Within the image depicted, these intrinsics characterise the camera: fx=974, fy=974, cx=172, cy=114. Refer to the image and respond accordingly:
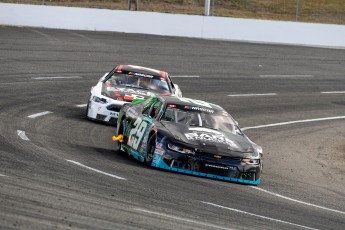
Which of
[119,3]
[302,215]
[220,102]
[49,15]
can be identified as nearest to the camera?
[302,215]

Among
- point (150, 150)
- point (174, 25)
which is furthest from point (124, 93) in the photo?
point (174, 25)

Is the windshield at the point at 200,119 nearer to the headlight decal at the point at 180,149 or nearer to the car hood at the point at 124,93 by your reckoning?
the headlight decal at the point at 180,149

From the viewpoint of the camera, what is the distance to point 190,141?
48.9 ft

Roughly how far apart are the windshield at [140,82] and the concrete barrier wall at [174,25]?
17118 mm

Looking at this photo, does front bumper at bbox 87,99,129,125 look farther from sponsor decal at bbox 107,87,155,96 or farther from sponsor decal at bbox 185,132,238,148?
sponsor decal at bbox 185,132,238,148

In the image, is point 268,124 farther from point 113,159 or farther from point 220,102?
point 113,159

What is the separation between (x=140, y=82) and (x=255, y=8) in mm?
27001

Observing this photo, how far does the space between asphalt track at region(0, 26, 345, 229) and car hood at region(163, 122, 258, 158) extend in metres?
0.61

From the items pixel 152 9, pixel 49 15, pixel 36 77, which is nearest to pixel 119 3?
pixel 152 9

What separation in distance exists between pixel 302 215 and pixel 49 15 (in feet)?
92.4

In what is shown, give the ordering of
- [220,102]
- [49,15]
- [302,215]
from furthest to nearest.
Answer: [49,15] < [220,102] < [302,215]

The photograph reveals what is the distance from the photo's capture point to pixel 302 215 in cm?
1204

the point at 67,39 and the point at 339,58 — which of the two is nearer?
the point at 67,39

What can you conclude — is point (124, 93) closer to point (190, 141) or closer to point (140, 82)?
point (140, 82)
